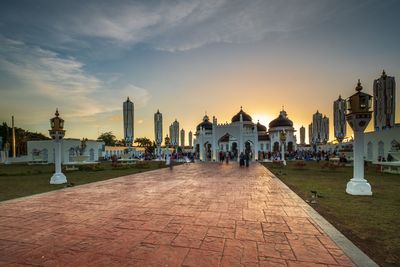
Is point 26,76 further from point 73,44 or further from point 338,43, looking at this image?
point 338,43

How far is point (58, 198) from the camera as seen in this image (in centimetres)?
761

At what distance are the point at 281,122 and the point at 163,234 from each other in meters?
52.9

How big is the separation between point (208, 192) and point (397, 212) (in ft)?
17.1

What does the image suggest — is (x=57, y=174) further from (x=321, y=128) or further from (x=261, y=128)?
(x=261, y=128)

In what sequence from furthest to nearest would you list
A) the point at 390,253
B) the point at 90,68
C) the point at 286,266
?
the point at 90,68 < the point at 390,253 < the point at 286,266

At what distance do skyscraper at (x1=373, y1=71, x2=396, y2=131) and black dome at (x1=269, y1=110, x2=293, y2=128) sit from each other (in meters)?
29.2

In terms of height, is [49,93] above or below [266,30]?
below

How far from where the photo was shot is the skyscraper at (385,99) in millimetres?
22281

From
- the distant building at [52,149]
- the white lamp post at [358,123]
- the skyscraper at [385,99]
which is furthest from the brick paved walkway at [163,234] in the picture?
the distant building at [52,149]

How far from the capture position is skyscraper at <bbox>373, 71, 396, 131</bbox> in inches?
877

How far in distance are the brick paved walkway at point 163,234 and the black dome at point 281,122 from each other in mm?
48743

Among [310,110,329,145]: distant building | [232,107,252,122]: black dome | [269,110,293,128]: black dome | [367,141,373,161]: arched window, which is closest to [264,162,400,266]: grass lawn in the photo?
[367,141,373,161]: arched window

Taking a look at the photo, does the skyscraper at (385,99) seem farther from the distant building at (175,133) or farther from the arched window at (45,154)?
the arched window at (45,154)

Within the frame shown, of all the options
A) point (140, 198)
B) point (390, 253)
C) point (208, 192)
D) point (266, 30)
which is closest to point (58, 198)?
point (140, 198)
